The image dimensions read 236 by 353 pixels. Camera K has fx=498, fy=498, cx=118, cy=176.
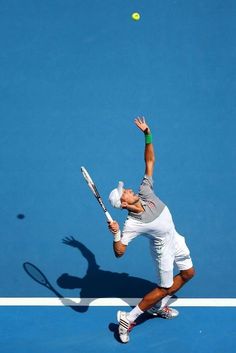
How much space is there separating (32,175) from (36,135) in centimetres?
77

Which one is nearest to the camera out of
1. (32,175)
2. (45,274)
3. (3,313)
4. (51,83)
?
(3,313)

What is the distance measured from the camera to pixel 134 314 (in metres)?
5.95

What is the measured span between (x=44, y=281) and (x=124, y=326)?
1446 millimetres

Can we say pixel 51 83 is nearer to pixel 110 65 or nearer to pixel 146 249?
pixel 110 65

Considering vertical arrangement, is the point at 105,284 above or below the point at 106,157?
below

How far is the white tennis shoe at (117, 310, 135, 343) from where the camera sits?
19.5 feet

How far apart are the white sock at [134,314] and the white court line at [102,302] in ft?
1.94

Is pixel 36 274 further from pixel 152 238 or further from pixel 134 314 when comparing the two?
pixel 152 238

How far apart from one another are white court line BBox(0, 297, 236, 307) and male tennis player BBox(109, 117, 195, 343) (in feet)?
1.11

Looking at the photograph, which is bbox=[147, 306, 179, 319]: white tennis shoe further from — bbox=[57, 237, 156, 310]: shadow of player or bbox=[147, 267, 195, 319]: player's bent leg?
bbox=[57, 237, 156, 310]: shadow of player

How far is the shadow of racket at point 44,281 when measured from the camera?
6.53m

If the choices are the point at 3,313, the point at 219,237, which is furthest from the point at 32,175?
the point at 219,237

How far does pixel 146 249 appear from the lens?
7117 mm

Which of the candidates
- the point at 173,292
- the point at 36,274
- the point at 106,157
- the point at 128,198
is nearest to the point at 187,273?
the point at 173,292
